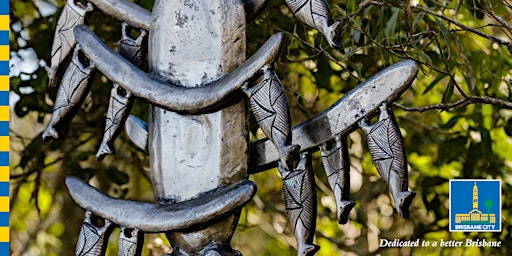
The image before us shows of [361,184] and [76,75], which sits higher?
[76,75]

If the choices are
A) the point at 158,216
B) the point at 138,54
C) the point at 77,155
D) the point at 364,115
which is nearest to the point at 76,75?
the point at 138,54

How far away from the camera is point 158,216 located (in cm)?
95

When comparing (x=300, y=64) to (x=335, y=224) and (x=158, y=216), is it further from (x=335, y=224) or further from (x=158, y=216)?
(x=158, y=216)

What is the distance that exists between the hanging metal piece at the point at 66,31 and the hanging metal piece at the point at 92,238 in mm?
183

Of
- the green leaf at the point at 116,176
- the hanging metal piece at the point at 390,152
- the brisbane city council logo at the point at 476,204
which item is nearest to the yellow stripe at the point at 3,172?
the hanging metal piece at the point at 390,152

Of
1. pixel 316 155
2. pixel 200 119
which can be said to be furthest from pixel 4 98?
pixel 316 155

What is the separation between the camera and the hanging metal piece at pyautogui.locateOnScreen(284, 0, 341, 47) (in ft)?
2.93

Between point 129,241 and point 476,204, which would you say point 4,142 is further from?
point 476,204

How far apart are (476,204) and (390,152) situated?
1.01m

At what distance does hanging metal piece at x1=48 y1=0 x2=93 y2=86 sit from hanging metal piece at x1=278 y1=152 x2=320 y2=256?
Result: 298mm

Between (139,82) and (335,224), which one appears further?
(335,224)

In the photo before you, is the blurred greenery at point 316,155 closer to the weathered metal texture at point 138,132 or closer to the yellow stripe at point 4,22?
the yellow stripe at point 4,22

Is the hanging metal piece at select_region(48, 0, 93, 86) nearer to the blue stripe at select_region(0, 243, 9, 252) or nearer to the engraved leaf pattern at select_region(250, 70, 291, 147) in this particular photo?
the engraved leaf pattern at select_region(250, 70, 291, 147)

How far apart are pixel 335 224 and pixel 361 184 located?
114 mm
